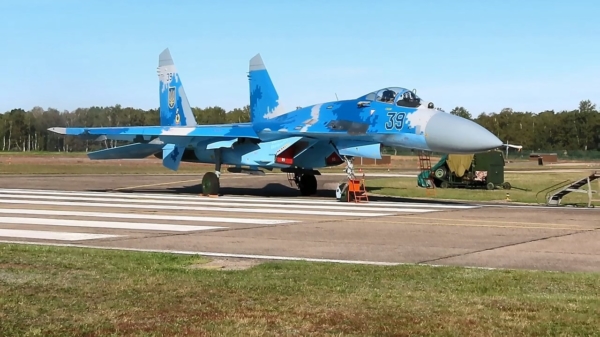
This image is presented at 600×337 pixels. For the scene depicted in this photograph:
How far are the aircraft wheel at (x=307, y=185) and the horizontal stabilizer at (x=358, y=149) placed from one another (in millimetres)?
3478

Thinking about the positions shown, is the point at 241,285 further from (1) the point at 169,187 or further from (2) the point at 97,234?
(1) the point at 169,187

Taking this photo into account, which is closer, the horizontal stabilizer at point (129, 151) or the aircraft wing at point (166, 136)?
the aircraft wing at point (166, 136)

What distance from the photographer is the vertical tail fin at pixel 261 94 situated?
2683 cm

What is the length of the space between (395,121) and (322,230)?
771cm

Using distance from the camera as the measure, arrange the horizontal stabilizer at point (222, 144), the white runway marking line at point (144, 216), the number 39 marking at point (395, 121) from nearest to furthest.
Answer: the white runway marking line at point (144, 216), the number 39 marking at point (395, 121), the horizontal stabilizer at point (222, 144)

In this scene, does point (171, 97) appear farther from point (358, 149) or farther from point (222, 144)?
point (358, 149)

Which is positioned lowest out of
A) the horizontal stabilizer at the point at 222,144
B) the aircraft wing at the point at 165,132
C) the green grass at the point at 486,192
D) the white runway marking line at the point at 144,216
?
the white runway marking line at the point at 144,216

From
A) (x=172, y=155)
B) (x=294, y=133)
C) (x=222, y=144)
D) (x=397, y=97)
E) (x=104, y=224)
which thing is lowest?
(x=104, y=224)

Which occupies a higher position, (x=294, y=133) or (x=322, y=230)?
(x=294, y=133)

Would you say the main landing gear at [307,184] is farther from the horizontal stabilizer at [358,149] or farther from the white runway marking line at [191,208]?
the white runway marking line at [191,208]

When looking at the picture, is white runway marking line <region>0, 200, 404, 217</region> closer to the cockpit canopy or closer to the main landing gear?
the cockpit canopy

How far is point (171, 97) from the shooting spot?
29.5 meters

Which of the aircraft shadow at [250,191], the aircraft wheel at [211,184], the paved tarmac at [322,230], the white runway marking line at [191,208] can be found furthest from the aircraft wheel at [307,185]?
the white runway marking line at [191,208]

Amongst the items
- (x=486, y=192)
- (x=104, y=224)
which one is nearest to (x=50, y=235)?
(x=104, y=224)
